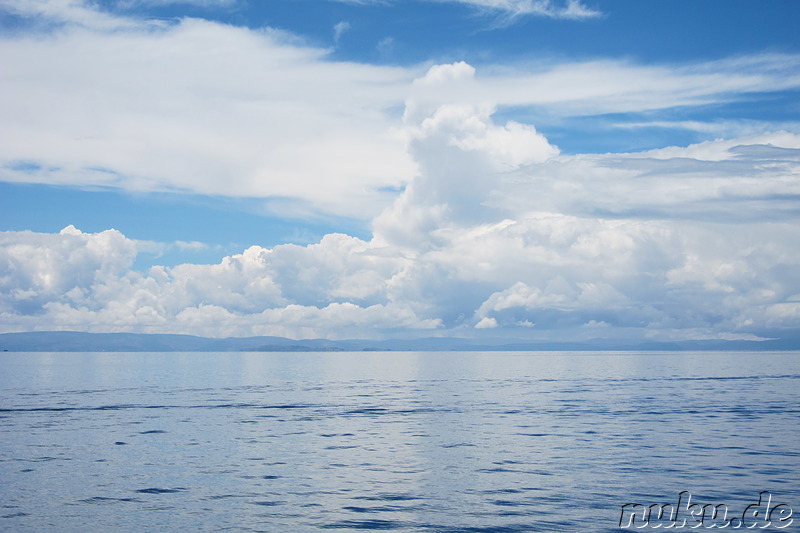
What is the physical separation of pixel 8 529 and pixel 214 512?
9686mm

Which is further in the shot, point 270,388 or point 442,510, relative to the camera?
point 270,388

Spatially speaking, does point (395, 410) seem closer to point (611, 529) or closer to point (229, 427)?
point (229, 427)

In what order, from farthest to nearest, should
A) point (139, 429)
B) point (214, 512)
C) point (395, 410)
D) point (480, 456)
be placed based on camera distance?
point (395, 410) → point (139, 429) → point (480, 456) → point (214, 512)

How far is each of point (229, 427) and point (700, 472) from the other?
146ft

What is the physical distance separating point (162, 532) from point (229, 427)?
37404mm

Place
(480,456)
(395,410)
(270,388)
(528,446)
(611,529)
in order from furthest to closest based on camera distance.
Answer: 1. (270,388)
2. (395,410)
3. (528,446)
4. (480,456)
5. (611,529)

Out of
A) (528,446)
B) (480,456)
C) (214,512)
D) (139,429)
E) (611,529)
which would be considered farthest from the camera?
(139,429)

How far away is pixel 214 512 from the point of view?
3672cm

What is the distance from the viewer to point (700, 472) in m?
45.5

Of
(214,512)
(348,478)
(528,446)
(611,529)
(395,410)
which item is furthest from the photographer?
(395,410)

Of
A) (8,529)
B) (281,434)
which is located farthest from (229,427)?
(8,529)

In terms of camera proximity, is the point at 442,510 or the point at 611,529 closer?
the point at 611,529

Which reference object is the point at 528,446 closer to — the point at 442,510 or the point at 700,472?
the point at 700,472

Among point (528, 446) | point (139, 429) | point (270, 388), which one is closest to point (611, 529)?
point (528, 446)
